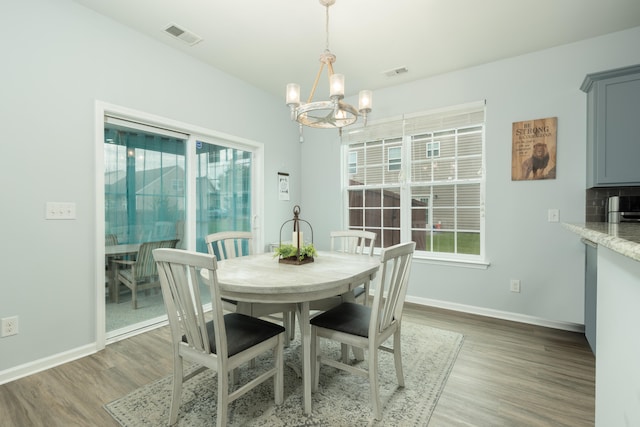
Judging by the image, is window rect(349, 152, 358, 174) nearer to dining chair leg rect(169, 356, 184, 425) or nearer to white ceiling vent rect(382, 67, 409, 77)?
white ceiling vent rect(382, 67, 409, 77)

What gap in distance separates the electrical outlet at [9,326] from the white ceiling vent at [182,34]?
2.59 metres

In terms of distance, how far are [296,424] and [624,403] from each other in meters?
1.41

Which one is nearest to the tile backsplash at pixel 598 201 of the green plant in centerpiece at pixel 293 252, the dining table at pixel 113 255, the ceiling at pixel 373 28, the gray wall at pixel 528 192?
the gray wall at pixel 528 192

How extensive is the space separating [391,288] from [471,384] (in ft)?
3.31

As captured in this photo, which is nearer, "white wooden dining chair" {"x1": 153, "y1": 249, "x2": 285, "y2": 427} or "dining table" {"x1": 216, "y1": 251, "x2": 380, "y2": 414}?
Result: "white wooden dining chair" {"x1": 153, "y1": 249, "x2": 285, "y2": 427}

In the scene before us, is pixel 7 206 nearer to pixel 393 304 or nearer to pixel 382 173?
pixel 393 304

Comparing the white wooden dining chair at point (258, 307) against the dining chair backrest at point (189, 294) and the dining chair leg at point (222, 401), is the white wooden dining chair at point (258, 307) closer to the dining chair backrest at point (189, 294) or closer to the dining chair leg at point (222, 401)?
the dining chair backrest at point (189, 294)

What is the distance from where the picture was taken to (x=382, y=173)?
409cm

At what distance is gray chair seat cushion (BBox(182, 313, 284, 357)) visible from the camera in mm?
1554

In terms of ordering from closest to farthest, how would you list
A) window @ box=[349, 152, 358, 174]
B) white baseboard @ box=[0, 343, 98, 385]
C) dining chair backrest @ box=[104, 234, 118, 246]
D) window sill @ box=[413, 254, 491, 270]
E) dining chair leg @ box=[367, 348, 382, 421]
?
dining chair leg @ box=[367, 348, 382, 421], white baseboard @ box=[0, 343, 98, 385], dining chair backrest @ box=[104, 234, 118, 246], window sill @ box=[413, 254, 491, 270], window @ box=[349, 152, 358, 174]

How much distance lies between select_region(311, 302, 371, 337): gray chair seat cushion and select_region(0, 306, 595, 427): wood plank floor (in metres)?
0.64

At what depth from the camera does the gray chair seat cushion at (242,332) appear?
155cm

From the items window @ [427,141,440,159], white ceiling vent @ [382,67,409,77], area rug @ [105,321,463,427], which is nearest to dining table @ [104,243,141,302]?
area rug @ [105,321,463,427]

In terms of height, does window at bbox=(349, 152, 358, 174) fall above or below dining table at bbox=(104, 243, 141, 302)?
above
